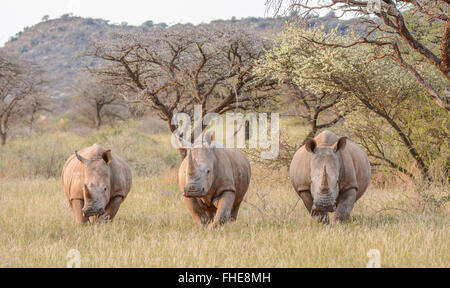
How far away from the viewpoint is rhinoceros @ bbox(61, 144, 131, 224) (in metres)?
6.26

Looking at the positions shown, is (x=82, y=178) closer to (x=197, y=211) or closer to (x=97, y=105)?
(x=197, y=211)

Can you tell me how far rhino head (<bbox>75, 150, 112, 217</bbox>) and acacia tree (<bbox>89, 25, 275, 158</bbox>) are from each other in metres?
3.73

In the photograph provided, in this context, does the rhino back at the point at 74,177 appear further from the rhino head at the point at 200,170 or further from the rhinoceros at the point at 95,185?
the rhino head at the point at 200,170

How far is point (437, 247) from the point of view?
17.2 feet

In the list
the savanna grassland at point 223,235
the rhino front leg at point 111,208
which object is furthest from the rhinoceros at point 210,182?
the rhino front leg at point 111,208

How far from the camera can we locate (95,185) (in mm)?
6395

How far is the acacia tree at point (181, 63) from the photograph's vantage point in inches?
414

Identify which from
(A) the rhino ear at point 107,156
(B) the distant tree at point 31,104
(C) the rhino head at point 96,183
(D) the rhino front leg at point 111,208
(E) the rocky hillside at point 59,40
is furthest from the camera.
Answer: (E) the rocky hillside at point 59,40

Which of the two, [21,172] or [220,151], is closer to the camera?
[220,151]

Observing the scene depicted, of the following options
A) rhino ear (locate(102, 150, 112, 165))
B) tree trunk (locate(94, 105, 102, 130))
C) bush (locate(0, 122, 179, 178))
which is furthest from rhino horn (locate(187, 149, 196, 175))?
tree trunk (locate(94, 105, 102, 130))

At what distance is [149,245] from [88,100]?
89.8 ft

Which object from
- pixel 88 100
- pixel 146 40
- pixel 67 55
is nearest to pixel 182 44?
pixel 146 40

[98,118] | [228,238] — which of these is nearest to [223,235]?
[228,238]
